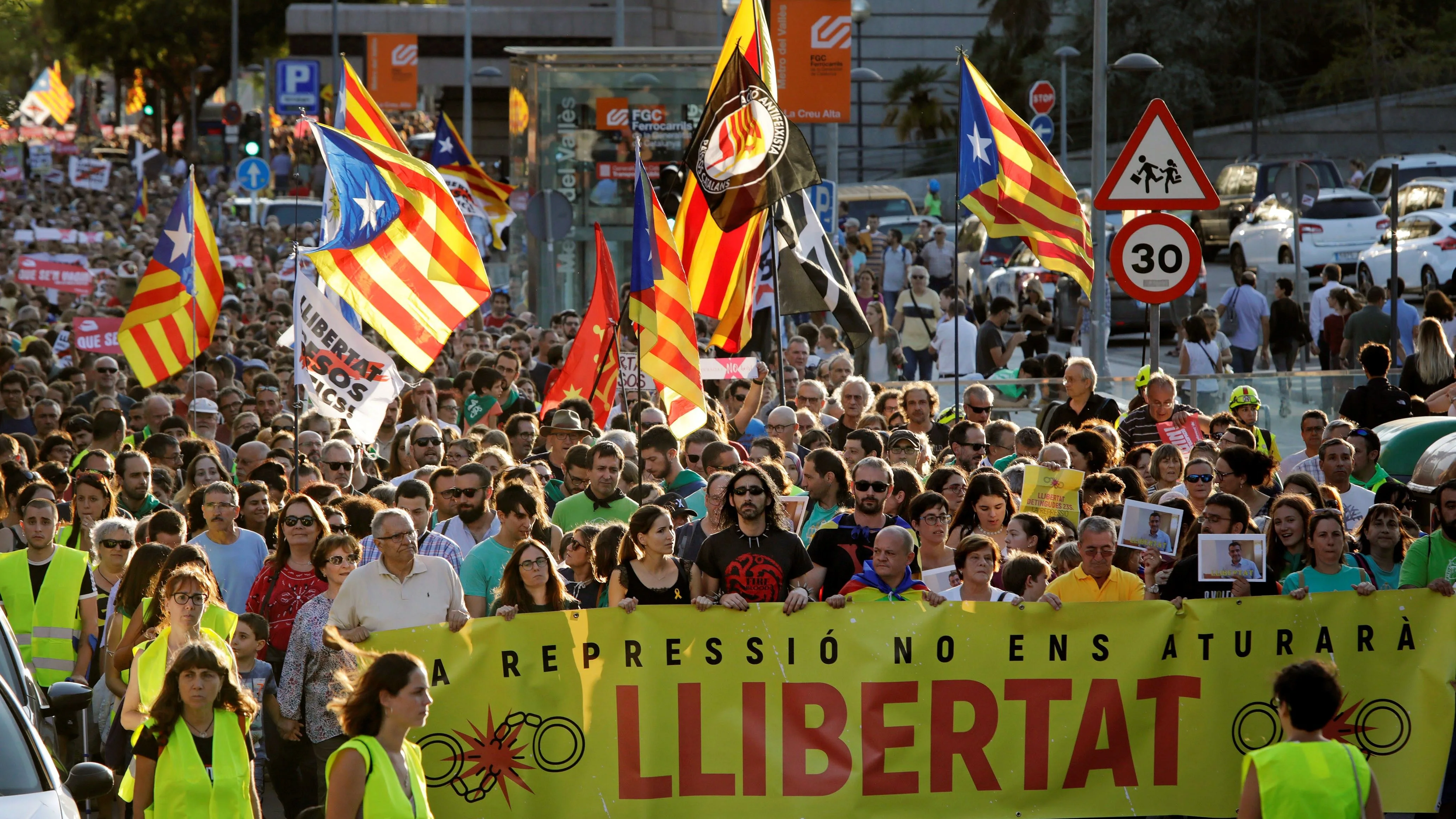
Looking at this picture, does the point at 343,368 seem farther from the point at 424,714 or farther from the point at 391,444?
the point at 424,714

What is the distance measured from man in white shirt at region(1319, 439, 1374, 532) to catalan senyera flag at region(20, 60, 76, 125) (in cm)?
5518

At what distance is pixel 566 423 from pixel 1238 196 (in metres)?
26.7

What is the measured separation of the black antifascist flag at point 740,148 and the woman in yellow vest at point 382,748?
23.5 ft

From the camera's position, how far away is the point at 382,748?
223 inches

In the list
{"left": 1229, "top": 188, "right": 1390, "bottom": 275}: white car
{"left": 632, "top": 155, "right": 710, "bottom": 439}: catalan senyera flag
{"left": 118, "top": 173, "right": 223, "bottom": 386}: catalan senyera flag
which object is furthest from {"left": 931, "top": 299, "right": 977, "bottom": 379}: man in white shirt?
{"left": 1229, "top": 188, "right": 1390, "bottom": 275}: white car

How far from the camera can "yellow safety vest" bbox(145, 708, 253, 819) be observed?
6.60 m

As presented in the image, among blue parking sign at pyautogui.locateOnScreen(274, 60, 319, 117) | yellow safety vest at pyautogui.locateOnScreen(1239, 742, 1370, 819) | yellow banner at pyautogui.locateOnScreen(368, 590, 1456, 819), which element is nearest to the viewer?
yellow safety vest at pyautogui.locateOnScreen(1239, 742, 1370, 819)

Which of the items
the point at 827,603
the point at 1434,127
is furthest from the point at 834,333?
the point at 1434,127

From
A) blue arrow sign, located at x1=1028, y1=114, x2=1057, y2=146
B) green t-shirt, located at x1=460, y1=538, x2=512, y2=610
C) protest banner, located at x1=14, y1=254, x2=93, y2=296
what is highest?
blue arrow sign, located at x1=1028, y1=114, x2=1057, y2=146

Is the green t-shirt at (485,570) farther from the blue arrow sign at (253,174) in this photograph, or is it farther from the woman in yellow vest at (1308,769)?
the blue arrow sign at (253,174)

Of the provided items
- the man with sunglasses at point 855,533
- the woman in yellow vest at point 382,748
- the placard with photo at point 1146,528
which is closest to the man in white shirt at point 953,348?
the placard with photo at point 1146,528

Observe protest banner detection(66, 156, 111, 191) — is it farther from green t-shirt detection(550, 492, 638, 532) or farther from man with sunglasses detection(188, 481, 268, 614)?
man with sunglasses detection(188, 481, 268, 614)

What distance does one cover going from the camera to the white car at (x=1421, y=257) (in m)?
26.4

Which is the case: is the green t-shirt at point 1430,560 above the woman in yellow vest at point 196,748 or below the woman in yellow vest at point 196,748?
above
